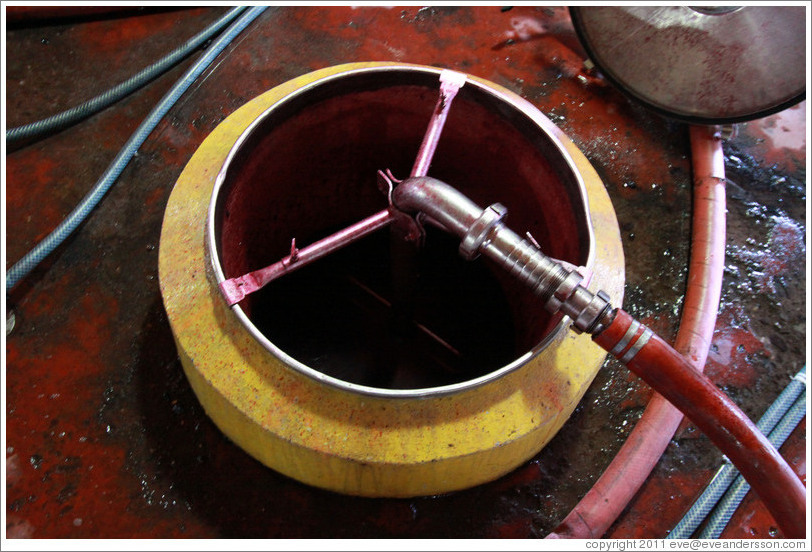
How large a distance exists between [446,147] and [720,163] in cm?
89

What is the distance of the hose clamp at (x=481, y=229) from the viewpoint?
42.2 inches

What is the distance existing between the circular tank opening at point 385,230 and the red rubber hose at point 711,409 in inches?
6.1

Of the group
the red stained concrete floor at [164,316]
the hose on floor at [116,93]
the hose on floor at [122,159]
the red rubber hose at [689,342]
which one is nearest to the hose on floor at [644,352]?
the red rubber hose at [689,342]

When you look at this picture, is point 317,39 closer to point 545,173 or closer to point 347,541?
point 545,173

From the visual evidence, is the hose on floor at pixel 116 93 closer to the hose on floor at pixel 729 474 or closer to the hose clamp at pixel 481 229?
the hose clamp at pixel 481 229

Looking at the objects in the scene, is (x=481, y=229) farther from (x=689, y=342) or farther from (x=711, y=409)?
(x=689, y=342)

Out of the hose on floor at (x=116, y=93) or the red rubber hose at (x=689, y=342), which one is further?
the hose on floor at (x=116, y=93)

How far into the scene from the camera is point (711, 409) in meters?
1.03

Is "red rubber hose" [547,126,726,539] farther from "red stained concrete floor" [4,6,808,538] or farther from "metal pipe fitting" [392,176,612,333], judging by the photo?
"metal pipe fitting" [392,176,612,333]

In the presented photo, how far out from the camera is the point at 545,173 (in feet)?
4.57

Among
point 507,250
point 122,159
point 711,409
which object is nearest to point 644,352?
point 711,409

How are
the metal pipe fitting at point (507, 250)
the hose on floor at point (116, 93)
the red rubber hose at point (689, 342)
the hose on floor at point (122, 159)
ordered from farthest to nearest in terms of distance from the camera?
the hose on floor at point (116, 93) < the hose on floor at point (122, 159) < the red rubber hose at point (689, 342) < the metal pipe fitting at point (507, 250)

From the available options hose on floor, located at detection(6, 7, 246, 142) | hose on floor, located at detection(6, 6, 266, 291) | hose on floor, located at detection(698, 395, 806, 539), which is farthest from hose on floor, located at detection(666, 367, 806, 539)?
hose on floor, located at detection(6, 7, 246, 142)

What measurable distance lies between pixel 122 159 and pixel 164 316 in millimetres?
564
